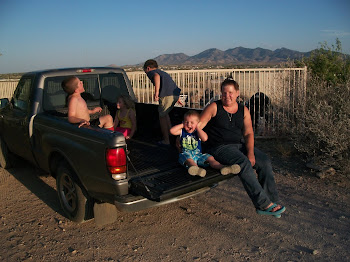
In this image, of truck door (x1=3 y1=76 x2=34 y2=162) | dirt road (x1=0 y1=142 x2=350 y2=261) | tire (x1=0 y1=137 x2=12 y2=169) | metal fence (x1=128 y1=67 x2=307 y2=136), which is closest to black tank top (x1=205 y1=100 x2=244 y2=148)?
dirt road (x1=0 y1=142 x2=350 y2=261)

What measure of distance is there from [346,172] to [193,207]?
112 inches

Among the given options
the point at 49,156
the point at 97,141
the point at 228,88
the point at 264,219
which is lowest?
the point at 264,219

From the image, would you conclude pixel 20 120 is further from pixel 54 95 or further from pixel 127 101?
pixel 127 101

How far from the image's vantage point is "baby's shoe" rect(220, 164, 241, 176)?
3.80m

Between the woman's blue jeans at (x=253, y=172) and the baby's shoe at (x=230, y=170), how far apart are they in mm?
126

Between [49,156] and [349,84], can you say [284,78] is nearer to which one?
[349,84]

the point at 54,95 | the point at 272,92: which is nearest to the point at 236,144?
the point at 54,95

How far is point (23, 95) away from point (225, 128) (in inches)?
132

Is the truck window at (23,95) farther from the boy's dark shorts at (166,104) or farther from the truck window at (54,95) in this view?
the boy's dark shorts at (166,104)

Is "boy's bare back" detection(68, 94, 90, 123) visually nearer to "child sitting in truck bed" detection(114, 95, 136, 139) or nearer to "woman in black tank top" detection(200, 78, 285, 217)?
"child sitting in truck bed" detection(114, 95, 136, 139)

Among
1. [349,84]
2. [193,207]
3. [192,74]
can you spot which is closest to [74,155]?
[193,207]

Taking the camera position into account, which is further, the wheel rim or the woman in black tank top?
the wheel rim

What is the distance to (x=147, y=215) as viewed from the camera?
480 cm

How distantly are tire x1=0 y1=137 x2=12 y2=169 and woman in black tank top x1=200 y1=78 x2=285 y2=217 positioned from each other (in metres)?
4.23
